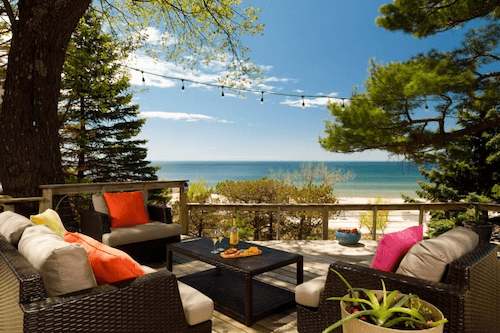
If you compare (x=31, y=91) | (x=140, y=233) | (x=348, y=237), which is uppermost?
(x=31, y=91)

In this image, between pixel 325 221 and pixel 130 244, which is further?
pixel 325 221

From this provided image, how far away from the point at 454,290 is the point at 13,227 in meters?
2.38

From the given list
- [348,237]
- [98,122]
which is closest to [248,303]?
[348,237]

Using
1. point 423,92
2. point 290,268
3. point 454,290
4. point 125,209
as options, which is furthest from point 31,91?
point 423,92

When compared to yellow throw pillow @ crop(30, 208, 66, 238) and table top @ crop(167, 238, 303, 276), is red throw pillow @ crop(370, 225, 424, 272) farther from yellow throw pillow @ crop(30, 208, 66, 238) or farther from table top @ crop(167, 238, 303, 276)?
yellow throw pillow @ crop(30, 208, 66, 238)

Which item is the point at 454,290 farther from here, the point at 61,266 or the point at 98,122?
the point at 98,122

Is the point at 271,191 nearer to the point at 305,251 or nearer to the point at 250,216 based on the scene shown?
the point at 250,216

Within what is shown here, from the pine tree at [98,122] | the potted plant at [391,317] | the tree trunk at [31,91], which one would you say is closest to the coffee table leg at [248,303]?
the potted plant at [391,317]

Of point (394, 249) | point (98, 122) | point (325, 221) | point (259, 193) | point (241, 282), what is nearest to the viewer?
point (394, 249)

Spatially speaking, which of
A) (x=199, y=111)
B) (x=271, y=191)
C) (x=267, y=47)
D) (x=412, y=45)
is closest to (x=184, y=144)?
(x=199, y=111)

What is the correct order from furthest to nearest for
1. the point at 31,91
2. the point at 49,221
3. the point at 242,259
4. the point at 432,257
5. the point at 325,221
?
the point at 325,221
the point at 31,91
the point at 242,259
the point at 49,221
the point at 432,257

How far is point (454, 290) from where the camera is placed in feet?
5.09

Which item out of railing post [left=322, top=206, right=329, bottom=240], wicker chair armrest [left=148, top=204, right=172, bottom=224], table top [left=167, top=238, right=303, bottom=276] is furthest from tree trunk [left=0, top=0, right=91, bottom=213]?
railing post [left=322, top=206, right=329, bottom=240]

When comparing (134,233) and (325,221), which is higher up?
(134,233)
